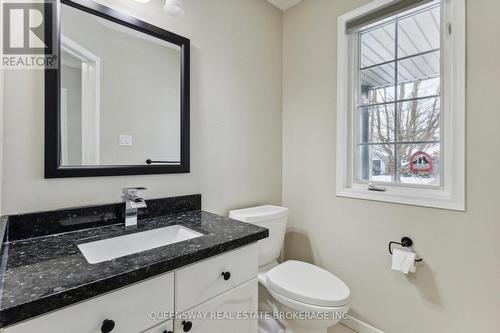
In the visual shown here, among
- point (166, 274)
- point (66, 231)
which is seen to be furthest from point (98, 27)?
point (166, 274)

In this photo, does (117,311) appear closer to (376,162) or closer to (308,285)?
(308,285)

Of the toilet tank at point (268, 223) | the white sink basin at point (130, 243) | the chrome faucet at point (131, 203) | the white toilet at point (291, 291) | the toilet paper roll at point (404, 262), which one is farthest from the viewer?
the toilet tank at point (268, 223)

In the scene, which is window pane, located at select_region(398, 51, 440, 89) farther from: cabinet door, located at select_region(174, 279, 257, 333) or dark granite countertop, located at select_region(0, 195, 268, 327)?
cabinet door, located at select_region(174, 279, 257, 333)

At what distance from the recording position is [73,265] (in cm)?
74

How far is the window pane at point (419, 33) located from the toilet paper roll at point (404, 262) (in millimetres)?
1192

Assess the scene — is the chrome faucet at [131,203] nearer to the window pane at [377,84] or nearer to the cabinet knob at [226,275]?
the cabinet knob at [226,275]

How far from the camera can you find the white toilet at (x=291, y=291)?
123 cm

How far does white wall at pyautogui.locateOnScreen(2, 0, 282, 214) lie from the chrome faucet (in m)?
0.10

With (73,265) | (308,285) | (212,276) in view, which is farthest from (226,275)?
(308,285)

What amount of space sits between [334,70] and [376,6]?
428mm

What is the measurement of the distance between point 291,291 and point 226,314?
0.45m

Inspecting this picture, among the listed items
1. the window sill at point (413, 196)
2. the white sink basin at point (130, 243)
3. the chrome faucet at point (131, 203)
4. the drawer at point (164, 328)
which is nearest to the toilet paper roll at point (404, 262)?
the window sill at point (413, 196)

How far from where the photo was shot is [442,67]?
1359 millimetres

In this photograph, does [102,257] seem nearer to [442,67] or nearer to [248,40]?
[248,40]
